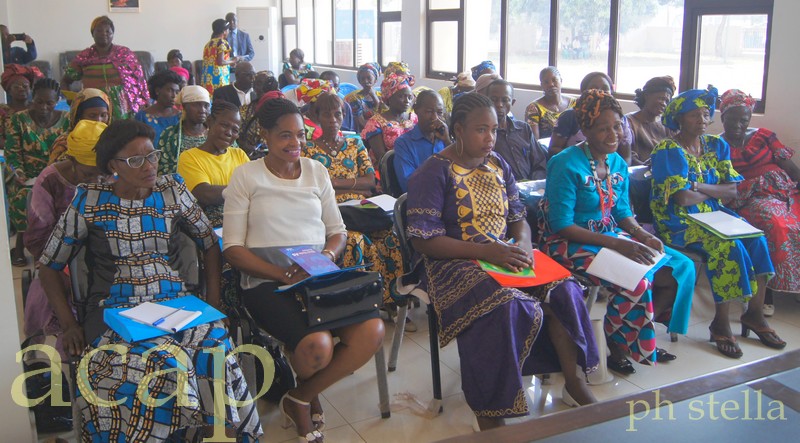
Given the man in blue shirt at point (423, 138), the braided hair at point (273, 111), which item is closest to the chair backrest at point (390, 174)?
Answer: the man in blue shirt at point (423, 138)

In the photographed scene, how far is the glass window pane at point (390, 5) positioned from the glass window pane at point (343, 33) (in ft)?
4.12

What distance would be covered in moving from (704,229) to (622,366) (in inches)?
33.6

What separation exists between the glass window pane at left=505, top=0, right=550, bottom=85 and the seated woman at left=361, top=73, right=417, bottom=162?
10.7 feet

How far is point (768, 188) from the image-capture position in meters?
4.08

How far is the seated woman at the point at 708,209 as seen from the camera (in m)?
3.48

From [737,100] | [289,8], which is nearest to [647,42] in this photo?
[737,100]

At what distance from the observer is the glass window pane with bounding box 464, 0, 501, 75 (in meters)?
8.35

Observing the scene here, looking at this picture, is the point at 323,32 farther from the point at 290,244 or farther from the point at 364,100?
the point at 290,244

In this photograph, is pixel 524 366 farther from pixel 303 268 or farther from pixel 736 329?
pixel 736 329

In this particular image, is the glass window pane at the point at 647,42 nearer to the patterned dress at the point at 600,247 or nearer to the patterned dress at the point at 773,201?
the patterned dress at the point at 773,201

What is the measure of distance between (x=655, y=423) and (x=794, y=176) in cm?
348

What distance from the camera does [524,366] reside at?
2.68 metres

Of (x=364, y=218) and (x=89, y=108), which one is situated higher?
(x=89, y=108)

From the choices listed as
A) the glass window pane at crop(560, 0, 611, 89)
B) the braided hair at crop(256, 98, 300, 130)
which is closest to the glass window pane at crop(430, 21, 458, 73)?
the glass window pane at crop(560, 0, 611, 89)
